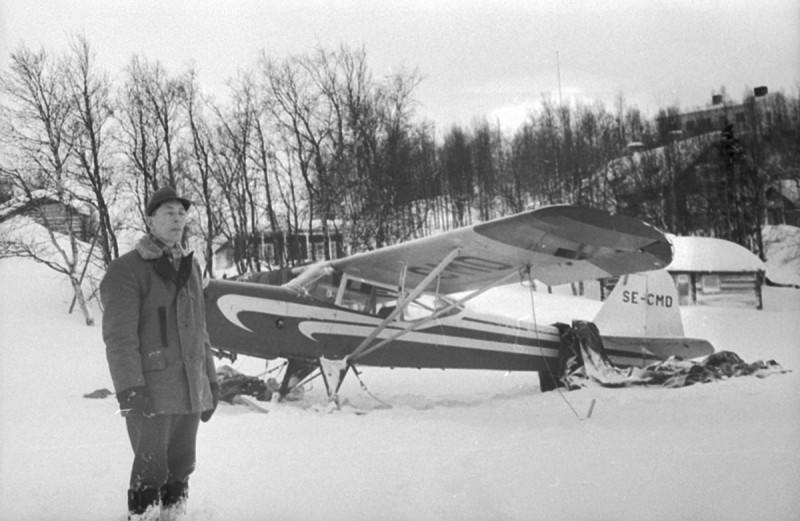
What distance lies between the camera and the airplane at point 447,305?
5.29 m

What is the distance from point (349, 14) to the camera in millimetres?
4117

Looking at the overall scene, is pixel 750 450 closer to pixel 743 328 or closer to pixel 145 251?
pixel 145 251

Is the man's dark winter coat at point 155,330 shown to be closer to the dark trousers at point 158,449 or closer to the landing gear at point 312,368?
the dark trousers at point 158,449

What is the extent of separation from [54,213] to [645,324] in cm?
744

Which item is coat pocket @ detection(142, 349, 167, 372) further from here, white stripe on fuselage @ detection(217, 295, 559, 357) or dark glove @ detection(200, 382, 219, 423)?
white stripe on fuselage @ detection(217, 295, 559, 357)

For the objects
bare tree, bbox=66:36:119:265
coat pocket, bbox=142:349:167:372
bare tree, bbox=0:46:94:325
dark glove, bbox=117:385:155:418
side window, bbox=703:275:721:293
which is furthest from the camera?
side window, bbox=703:275:721:293

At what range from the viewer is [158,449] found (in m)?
2.44

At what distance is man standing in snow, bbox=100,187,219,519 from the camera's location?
92.5 inches

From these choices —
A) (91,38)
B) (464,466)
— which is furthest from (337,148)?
(464,466)

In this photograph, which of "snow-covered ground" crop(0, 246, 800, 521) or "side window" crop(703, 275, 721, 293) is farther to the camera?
"side window" crop(703, 275, 721, 293)

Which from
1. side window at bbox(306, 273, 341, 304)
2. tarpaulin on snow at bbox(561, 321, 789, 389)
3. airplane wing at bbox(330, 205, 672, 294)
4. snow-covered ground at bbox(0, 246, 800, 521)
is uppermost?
airplane wing at bbox(330, 205, 672, 294)

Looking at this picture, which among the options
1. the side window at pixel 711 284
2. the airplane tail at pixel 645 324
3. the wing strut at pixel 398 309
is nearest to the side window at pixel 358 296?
the wing strut at pixel 398 309

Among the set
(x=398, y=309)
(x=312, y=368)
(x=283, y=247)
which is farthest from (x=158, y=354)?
(x=283, y=247)

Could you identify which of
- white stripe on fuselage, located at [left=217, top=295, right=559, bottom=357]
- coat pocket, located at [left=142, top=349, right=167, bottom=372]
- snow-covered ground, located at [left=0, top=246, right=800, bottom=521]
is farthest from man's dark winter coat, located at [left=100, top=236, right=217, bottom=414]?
white stripe on fuselage, located at [left=217, top=295, right=559, bottom=357]
